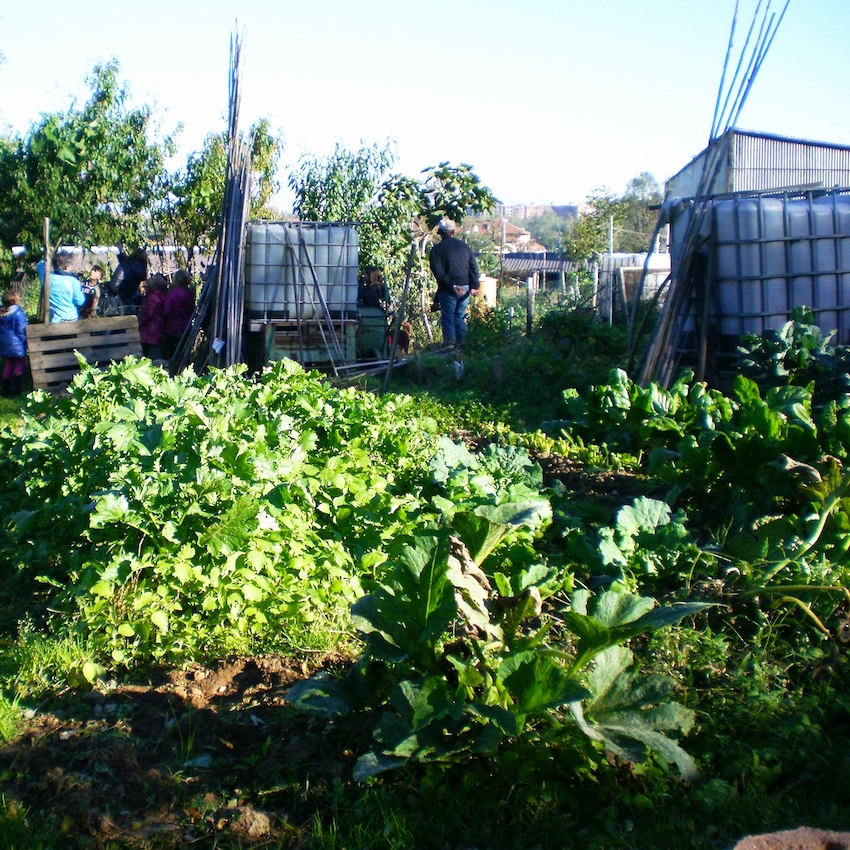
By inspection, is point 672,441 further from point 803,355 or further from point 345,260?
point 345,260

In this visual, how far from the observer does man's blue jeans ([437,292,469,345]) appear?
462 inches

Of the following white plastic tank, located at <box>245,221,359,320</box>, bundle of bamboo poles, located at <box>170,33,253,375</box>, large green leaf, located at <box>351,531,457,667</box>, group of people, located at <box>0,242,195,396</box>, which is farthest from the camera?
white plastic tank, located at <box>245,221,359,320</box>

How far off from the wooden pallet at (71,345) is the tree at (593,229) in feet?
80.4

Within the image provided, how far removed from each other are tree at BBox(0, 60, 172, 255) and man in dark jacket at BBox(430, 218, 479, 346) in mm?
6581

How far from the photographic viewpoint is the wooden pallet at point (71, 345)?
10.6m

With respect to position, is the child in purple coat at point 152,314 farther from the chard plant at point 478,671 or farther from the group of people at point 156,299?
the chard plant at point 478,671

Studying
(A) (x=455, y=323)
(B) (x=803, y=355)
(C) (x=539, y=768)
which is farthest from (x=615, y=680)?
(A) (x=455, y=323)

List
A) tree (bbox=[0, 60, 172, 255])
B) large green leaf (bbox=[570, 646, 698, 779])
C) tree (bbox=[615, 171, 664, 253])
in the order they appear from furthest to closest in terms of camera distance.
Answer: tree (bbox=[615, 171, 664, 253]) < tree (bbox=[0, 60, 172, 255]) < large green leaf (bbox=[570, 646, 698, 779])

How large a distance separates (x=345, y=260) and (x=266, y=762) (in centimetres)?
956

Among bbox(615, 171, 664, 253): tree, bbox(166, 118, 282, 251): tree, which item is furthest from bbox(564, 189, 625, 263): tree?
bbox(166, 118, 282, 251): tree

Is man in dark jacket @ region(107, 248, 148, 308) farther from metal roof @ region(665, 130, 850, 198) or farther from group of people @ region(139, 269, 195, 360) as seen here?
metal roof @ region(665, 130, 850, 198)

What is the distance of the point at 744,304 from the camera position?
8336mm

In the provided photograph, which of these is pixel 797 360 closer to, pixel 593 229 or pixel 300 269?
pixel 300 269

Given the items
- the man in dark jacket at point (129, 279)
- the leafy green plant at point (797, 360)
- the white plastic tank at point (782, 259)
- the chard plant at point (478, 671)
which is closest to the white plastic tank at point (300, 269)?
the man in dark jacket at point (129, 279)
